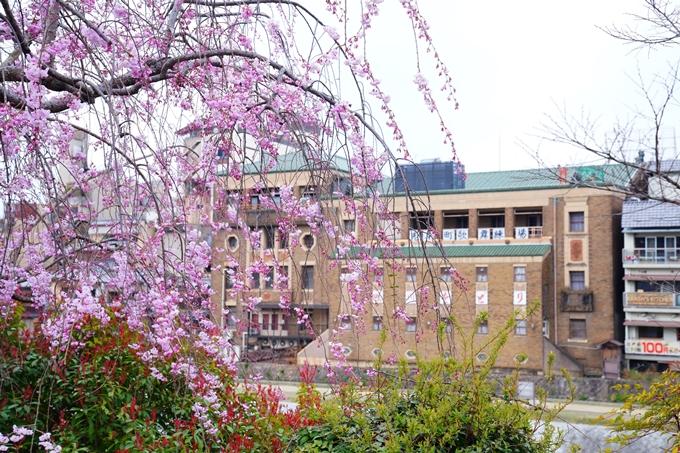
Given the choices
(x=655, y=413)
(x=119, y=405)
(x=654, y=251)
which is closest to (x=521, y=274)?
(x=654, y=251)

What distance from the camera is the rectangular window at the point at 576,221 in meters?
26.4

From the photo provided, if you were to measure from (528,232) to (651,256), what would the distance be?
4.27 m

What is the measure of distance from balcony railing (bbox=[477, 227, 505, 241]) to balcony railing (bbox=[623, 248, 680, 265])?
4263 millimetres

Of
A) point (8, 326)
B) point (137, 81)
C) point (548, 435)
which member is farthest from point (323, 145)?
point (8, 326)

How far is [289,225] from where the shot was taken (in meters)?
3.05

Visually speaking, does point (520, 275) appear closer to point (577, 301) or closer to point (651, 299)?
point (577, 301)

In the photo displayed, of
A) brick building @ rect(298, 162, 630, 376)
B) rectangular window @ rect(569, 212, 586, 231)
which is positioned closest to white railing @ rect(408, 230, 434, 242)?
brick building @ rect(298, 162, 630, 376)

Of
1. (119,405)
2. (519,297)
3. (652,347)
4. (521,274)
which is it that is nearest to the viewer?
(119,405)

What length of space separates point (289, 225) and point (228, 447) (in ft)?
3.66

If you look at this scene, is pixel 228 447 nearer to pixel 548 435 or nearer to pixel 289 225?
pixel 289 225

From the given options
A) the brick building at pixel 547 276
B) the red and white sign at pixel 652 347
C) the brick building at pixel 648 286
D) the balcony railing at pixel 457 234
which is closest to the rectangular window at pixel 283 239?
the brick building at pixel 547 276

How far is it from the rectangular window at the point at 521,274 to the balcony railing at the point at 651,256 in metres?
3.30

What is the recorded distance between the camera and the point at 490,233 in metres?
27.0

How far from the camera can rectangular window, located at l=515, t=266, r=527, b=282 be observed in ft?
83.8
